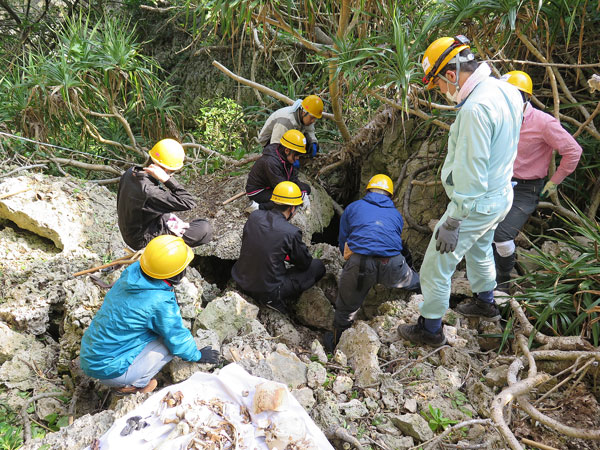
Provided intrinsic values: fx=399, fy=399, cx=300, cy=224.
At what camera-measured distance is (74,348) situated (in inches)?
108

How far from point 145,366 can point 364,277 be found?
1.64 metres

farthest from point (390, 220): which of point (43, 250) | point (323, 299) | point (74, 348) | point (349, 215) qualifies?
point (43, 250)

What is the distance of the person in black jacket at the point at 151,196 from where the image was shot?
3029mm

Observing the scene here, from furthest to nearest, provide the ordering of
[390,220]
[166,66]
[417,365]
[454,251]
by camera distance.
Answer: [166,66]
[390,220]
[417,365]
[454,251]

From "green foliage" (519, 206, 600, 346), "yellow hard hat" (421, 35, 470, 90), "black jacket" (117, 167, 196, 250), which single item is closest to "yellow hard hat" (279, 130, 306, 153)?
"black jacket" (117, 167, 196, 250)

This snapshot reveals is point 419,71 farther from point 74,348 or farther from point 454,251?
point 74,348

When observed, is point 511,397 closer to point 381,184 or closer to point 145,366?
point 381,184

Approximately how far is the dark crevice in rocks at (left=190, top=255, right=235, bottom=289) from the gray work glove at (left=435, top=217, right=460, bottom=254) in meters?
2.40

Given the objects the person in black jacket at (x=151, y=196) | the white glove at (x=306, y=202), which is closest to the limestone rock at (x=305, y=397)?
the person in black jacket at (x=151, y=196)

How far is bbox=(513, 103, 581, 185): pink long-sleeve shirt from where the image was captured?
2748 millimetres

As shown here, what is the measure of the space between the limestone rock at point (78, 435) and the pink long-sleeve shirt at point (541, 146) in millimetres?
3119

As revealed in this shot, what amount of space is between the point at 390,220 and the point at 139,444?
86.7 inches

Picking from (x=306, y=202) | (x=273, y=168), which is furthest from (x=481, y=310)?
(x=273, y=168)

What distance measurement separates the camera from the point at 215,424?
76.2 inches
